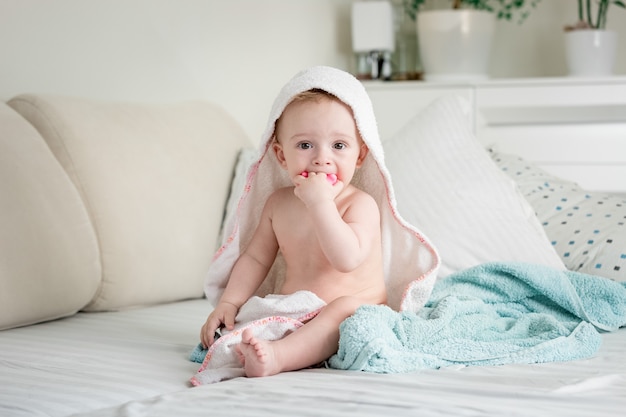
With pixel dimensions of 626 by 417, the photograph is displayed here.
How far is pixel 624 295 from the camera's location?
68.4 inches

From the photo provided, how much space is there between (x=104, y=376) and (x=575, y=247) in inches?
44.8

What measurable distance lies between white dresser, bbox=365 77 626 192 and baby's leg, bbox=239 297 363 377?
1897mm

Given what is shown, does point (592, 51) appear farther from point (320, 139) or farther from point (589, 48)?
point (320, 139)

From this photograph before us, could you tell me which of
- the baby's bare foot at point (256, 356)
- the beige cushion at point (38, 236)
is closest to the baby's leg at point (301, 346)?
the baby's bare foot at point (256, 356)

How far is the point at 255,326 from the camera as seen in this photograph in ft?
4.55

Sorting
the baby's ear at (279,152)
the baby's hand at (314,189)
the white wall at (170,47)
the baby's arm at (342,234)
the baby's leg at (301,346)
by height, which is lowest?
the baby's leg at (301,346)

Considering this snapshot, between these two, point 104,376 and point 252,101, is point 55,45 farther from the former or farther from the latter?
point 104,376

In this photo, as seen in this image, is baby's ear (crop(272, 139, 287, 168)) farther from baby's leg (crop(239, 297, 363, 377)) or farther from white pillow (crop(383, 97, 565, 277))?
white pillow (crop(383, 97, 565, 277))

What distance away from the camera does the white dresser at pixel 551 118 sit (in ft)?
10.5

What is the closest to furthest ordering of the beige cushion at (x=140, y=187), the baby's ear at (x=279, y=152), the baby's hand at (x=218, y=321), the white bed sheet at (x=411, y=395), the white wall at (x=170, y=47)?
the white bed sheet at (x=411, y=395) → the baby's hand at (x=218, y=321) → the baby's ear at (x=279, y=152) → the beige cushion at (x=140, y=187) → the white wall at (x=170, y=47)

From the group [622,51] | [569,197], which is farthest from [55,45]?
[622,51]

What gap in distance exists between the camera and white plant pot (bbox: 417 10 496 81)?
11.1 ft

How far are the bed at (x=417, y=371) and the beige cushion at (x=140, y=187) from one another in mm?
56

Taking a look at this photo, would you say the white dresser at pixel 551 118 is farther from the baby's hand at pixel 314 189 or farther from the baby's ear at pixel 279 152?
the baby's hand at pixel 314 189
